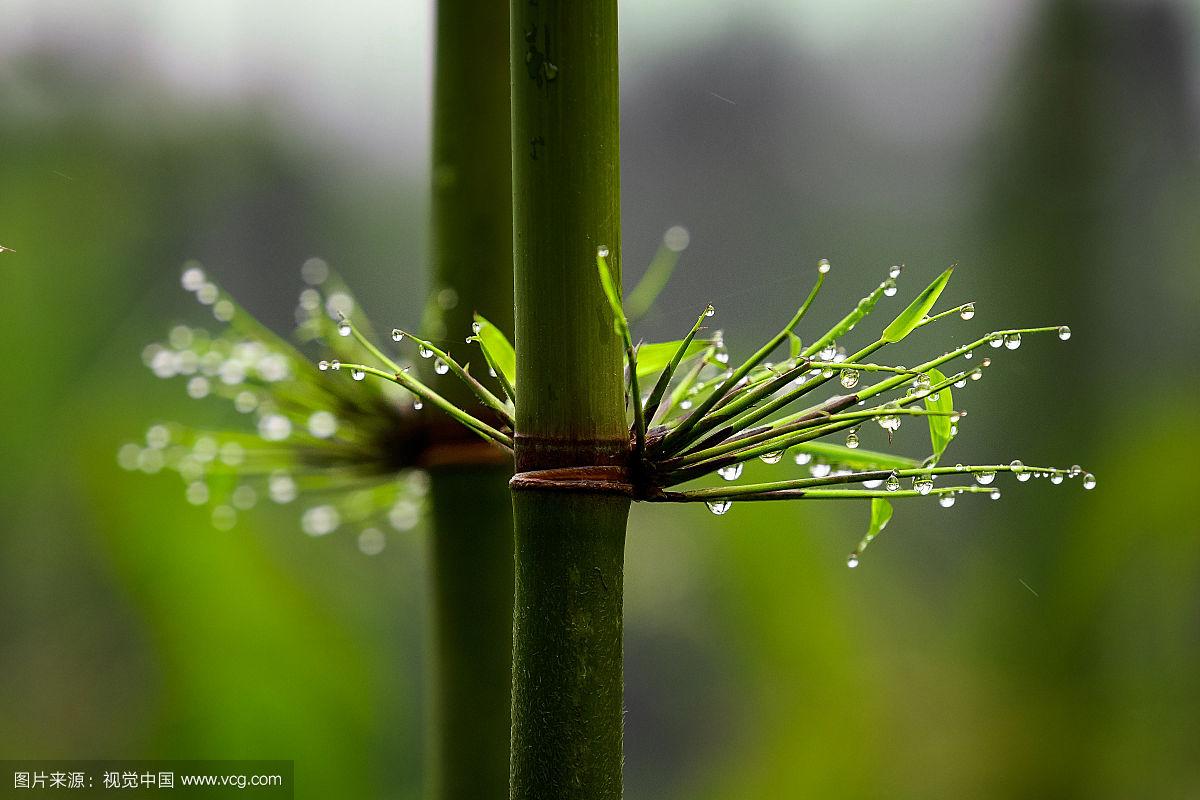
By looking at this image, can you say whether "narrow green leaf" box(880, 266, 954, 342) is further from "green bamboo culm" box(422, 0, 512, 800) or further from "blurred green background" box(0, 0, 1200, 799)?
"blurred green background" box(0, 0, 1200, 799)

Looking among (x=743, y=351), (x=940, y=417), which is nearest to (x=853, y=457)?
(x=940, y=417)

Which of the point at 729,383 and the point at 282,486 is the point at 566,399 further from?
the point at 282,486

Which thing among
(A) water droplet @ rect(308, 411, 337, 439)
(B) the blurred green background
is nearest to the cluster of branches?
(A) water droplet @ rect(308, 411, 337, 439)

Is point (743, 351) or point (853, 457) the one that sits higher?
point (743, 351)

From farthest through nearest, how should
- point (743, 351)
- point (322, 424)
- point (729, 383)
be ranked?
point (743, 351)
point (322, 424)
point (729, 383)

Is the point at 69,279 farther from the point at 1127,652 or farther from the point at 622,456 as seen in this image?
the point at 1127,652

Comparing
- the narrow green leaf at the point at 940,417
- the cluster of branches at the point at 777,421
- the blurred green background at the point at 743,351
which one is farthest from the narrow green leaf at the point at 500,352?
the blurred green background at the point at 743,351

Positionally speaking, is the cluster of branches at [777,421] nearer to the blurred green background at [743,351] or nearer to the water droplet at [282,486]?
the water droplet at [282,486]

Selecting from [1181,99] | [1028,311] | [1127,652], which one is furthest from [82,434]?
[1181,99]
